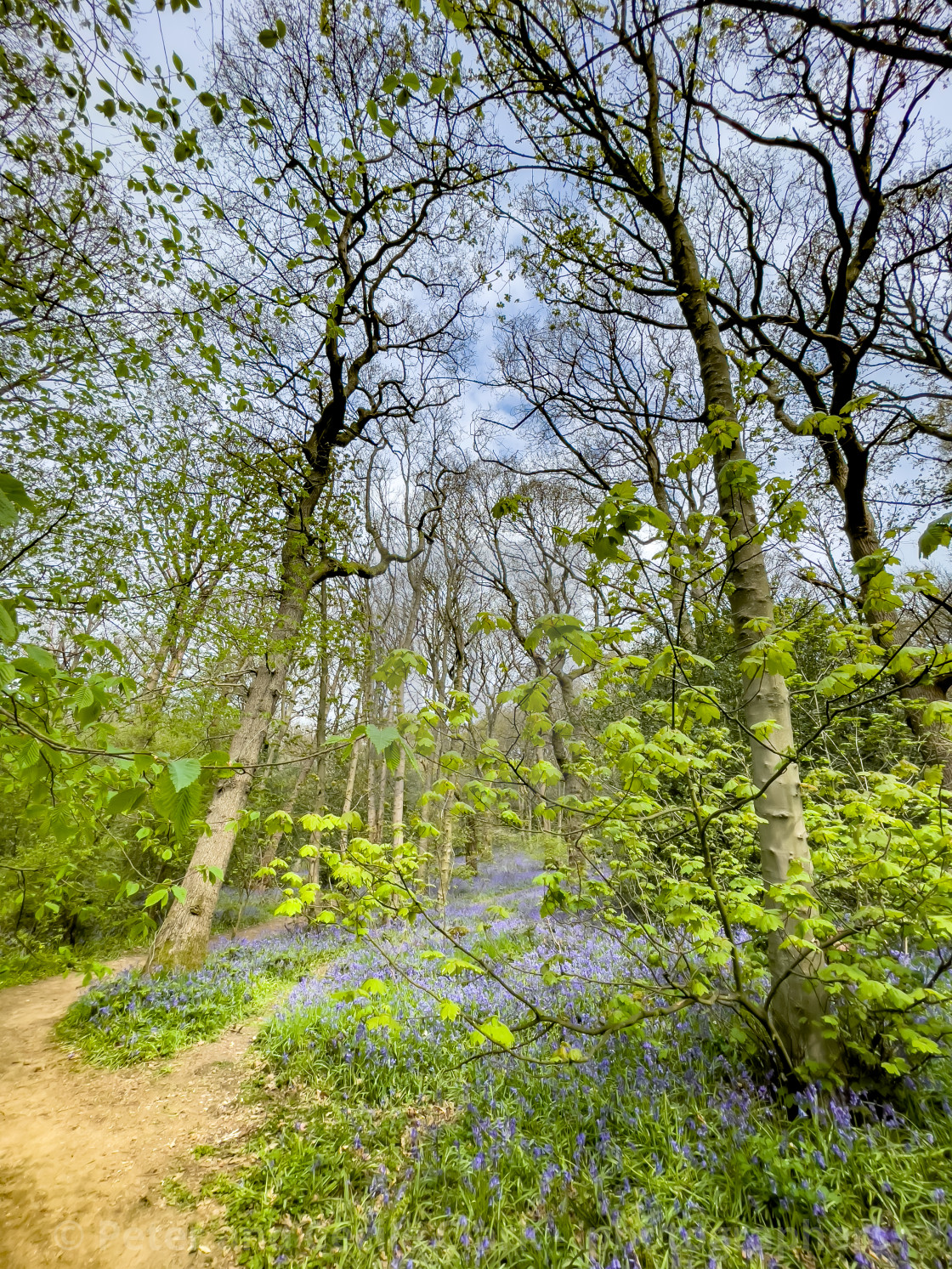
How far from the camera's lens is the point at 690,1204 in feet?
7.50

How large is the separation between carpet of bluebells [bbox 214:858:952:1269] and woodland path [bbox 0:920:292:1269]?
354mm

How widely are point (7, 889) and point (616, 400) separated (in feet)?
45.1

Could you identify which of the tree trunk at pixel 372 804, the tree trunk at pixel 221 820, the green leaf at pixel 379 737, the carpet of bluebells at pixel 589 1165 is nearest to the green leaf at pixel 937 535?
the green leaf at pixel 379 737

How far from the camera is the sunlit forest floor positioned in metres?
2.25

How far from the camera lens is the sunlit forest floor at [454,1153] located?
2.25 metres

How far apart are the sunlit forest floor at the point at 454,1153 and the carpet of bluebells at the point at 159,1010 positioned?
64 mm

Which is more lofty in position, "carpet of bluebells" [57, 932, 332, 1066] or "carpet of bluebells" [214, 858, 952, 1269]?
"carpet of bluebells" [214, 858, 952, 1269]

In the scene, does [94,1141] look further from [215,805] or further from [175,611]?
[175,611]

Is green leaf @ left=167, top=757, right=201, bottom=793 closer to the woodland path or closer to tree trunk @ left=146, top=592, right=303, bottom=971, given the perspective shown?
the woodland path

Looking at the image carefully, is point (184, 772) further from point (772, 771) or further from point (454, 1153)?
point (454, 1153)

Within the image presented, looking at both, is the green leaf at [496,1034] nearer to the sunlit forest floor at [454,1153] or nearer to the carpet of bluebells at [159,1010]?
the sunlit forest floor at [454,1153]

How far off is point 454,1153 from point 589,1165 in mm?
909

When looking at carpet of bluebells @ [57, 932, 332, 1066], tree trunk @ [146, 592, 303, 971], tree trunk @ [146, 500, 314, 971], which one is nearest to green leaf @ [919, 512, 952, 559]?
tree trunk @ [146, 500, 314, 971]

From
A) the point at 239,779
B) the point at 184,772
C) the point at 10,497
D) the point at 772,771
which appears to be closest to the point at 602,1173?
the point at 772,771
